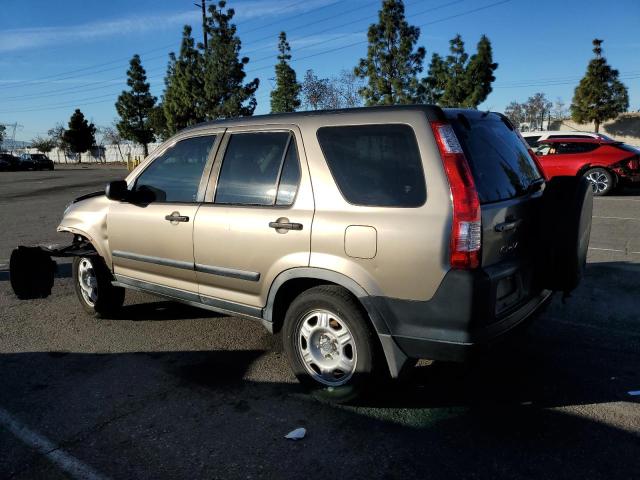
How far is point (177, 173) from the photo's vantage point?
423 centimetres

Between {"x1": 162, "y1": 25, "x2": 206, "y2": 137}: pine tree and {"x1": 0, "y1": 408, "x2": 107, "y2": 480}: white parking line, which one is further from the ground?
{"x1": 162, "y1": 25, "x2": 206, "y2": 137}: pine tree

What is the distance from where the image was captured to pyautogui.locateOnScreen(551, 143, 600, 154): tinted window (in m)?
14.0

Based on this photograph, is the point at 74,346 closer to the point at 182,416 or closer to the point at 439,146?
the point at 182,416

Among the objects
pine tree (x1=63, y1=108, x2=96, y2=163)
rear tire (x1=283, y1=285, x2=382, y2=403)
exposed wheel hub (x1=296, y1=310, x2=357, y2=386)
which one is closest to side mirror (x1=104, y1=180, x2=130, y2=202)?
rear tire (x1=283, y1=285, x2=382, y2=403)

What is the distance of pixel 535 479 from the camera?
252 centimetres

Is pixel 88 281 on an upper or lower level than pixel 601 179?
lower

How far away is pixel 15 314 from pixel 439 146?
4.72 m

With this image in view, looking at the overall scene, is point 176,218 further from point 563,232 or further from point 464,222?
point 563,232

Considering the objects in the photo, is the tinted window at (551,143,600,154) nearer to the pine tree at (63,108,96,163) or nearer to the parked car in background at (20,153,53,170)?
the parked car in background at (20,153,53,170)

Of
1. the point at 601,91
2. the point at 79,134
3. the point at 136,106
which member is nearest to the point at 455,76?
the point at 601,91

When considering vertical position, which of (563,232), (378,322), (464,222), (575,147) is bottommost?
(378,322)

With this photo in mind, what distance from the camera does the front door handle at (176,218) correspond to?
12.9 ft

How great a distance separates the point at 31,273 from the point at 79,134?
66.9m

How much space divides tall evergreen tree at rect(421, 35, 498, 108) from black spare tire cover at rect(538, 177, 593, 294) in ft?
87.7
